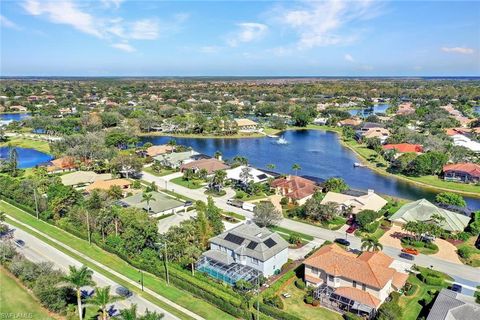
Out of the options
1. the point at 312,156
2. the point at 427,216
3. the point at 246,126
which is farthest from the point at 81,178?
the point at 246,126

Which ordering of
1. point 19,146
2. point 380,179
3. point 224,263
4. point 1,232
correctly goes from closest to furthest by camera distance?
point 224,263 < point 1,232 < point 380,179 < point 19,146

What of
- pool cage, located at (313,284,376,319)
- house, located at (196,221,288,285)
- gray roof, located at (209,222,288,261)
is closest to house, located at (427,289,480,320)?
pool cage, located at (313,284,376,319)

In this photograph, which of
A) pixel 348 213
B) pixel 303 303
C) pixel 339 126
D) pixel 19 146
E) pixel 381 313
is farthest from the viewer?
pixel 339 126

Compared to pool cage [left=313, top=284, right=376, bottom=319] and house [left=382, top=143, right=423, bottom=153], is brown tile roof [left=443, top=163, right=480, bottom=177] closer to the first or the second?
house [left=382, top=143, right=423, bottom=153]

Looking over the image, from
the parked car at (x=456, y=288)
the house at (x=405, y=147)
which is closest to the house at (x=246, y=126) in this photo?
the house at (x=405, y=147)

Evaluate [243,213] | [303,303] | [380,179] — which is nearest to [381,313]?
[303,303]

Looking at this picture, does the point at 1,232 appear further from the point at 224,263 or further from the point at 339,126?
the point at 339,126

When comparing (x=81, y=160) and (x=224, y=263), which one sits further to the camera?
(x=81, y=160)
